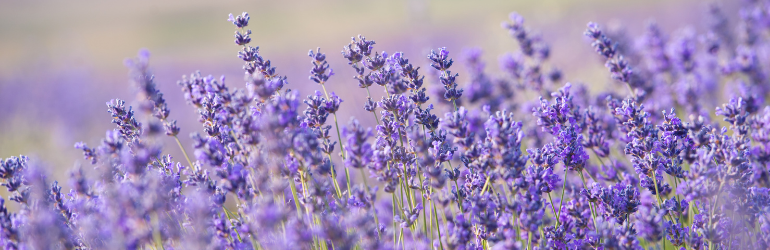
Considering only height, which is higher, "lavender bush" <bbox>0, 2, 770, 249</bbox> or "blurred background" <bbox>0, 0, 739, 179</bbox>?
"blurred background" <bbox>0, 0, 739, 179</bbox>

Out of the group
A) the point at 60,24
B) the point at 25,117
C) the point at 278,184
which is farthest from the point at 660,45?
the point at 60,24

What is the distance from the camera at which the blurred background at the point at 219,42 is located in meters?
8.59

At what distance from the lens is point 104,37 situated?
19656 millimetres

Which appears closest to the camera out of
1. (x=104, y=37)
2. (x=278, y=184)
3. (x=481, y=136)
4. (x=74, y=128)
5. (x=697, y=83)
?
(x=278, y=184)

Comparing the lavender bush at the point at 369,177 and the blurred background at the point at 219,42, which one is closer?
the lavender bush at the point at 369,177

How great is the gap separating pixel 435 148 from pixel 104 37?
2120 cm

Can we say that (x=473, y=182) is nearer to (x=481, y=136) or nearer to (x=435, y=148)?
(x=435, y=148)

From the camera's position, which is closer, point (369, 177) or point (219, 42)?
point (369, 177)

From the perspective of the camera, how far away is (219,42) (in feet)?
61.2

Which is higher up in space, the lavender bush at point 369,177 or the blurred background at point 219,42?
the blurred background at point 219,42

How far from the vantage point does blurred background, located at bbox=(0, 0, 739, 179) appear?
859cm

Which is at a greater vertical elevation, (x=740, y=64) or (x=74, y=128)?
(x=74, y=128)

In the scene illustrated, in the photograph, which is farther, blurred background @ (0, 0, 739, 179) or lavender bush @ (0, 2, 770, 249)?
blurred background @ (0, 0, 739, 179)

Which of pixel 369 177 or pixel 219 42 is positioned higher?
pixel 219 42
